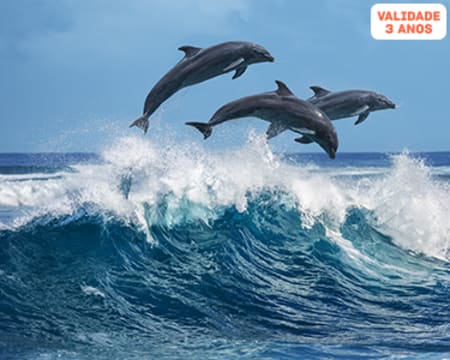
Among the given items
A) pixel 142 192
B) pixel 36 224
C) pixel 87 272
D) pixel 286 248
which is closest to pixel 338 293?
pixel 286 248

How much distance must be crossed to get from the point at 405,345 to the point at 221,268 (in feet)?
10.9

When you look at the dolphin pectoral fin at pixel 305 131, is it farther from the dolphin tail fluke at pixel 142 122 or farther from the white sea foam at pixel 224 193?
the white sea foam at pixel 224 193

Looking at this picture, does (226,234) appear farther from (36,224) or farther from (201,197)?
(36,224)

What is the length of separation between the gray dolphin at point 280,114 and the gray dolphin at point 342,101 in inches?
29.9

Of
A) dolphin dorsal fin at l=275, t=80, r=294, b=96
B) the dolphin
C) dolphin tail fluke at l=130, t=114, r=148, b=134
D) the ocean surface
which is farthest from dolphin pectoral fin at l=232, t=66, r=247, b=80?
the ocean surface

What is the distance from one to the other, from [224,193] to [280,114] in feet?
11.4

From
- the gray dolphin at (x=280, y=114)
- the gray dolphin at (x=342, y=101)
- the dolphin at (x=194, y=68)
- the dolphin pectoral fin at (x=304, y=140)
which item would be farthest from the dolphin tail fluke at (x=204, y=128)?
the gray dolphin at (x=342, y=101)

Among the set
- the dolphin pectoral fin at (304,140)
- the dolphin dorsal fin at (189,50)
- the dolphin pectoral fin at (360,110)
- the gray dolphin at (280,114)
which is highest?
the dolphin dorsal fin at (189,50)

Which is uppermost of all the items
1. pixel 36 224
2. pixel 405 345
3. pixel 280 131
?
pixel 280 131

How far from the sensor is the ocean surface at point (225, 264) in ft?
21.6

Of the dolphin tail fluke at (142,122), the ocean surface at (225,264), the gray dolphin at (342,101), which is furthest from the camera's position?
the gray dolphin at (342,101)

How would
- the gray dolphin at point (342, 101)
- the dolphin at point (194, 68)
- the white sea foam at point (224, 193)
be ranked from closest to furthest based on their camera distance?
the dolphin at point (194, 68)
the gray dolphin at point (342, 101)
the white sea foam at point (224, 193)

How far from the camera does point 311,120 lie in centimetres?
823

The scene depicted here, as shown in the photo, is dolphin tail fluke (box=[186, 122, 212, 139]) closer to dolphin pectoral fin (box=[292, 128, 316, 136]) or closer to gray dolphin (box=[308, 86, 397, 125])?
dolphin pectoral fin (box=[292, 128, 316, 136])
